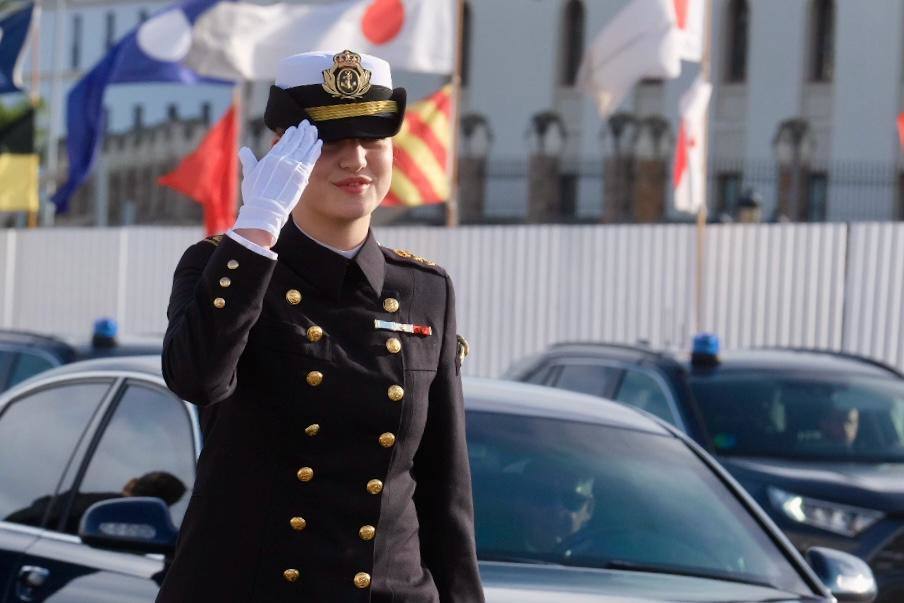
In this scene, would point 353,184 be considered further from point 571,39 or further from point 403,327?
point 571,39

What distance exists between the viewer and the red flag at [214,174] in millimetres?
21125

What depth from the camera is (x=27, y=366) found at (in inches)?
474

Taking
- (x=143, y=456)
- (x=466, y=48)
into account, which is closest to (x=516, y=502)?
(x=143, y=456)

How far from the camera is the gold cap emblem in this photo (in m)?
3.54

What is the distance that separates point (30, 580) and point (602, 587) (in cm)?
154

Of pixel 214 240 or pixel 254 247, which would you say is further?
pixel 214 240

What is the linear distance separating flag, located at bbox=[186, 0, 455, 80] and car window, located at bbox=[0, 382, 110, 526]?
43.7 feet

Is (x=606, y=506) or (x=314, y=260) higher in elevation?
(x=314, y=260)

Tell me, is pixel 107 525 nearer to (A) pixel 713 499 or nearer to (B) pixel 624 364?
(A) pixel 713 499

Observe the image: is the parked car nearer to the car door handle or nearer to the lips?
the car door handle

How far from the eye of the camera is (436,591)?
3625 mm

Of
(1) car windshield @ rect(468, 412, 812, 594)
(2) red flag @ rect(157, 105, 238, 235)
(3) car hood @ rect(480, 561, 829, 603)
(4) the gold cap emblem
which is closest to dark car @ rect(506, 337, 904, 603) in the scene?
(1) car windshield @ rect(468, 412, 812, 594)

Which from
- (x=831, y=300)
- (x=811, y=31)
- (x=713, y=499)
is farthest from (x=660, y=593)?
(x=811, y=31)

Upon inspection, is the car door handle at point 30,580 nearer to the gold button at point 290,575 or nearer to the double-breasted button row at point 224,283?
the gold button at point 290,575
